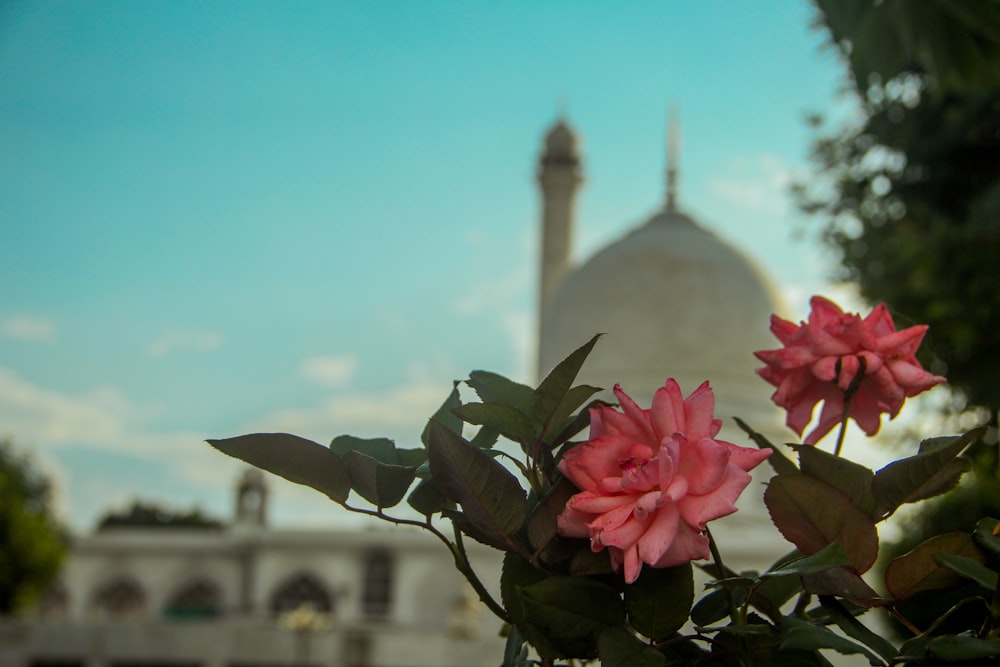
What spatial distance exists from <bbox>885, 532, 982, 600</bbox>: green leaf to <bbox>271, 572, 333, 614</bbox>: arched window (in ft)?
63.7

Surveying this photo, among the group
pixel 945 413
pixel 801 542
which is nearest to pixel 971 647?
pixel 801 542

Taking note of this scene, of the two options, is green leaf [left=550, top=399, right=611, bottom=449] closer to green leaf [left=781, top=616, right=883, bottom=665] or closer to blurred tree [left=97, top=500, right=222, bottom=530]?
green leaf [left=781, top=616, right=883, bottom=665]

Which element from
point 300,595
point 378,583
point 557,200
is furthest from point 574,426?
point 300,595

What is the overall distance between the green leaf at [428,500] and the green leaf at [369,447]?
62mm

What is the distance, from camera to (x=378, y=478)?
101 centimetres

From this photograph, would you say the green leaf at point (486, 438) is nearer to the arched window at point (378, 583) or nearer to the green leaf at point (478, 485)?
the green leaf at point (478, 485)

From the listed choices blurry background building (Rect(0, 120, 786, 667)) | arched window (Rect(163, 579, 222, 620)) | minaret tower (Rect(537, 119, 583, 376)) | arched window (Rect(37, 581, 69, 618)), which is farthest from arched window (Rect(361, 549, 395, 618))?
arched window (Rect(37, 581, 69, 618))

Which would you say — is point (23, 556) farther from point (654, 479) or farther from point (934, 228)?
point (654, 479)

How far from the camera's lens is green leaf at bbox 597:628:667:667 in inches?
35.6

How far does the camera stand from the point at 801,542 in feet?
3.22

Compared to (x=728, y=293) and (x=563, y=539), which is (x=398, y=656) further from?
(x=563, y=539)

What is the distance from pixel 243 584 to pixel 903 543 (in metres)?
13.9

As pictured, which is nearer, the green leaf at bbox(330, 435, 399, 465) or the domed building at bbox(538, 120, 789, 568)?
the green leaf at bbox(330, 435, 399, 465)

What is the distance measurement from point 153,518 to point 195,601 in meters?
15.5
